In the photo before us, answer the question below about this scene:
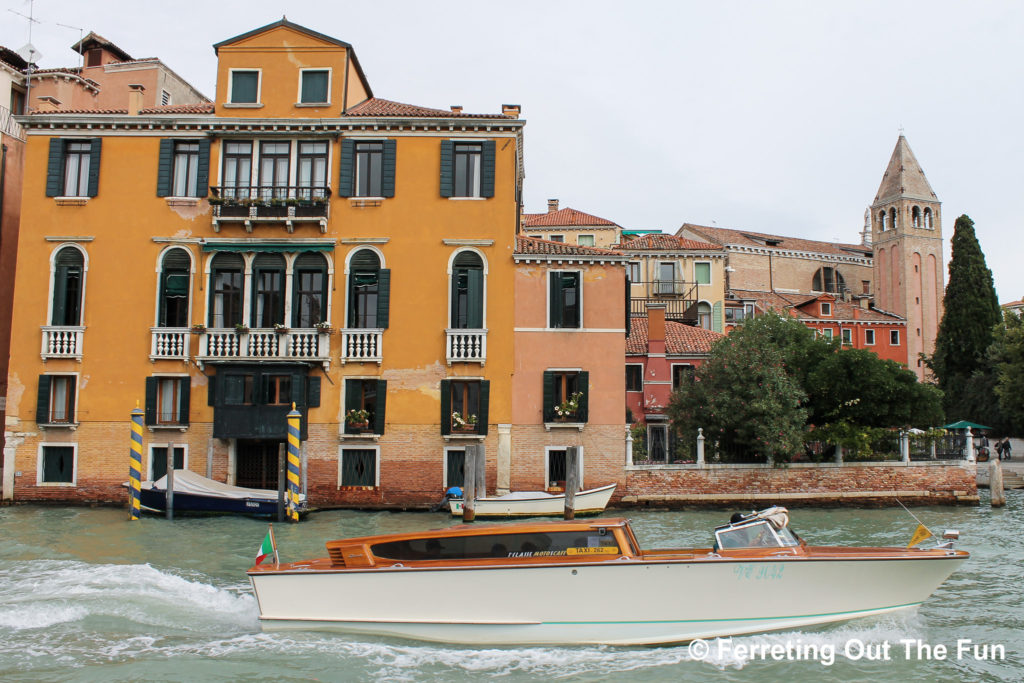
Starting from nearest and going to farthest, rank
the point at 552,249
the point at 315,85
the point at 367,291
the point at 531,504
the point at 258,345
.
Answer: the point at 531,504 → the point at 258,345 → the point at 367,291 → the point at 315,85 → the point at 552,249

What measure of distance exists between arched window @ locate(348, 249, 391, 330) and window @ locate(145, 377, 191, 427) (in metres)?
4.00

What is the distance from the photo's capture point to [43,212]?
18.6 metres

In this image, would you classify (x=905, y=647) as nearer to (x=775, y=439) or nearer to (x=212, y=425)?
(x=775, y=439)

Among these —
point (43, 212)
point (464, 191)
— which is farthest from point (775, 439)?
point (43, 212)

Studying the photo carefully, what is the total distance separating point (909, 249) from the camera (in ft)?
172

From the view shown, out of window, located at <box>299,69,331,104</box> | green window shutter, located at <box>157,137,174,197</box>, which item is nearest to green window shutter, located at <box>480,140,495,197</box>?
window, located at <box>299,69,331,104</box>

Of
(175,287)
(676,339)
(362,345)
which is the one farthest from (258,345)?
(676,339)

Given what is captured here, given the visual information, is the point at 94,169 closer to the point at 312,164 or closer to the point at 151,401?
the point at 312,164

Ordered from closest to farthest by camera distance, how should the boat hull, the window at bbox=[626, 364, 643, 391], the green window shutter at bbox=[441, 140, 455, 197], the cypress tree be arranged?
the boat hull → the green window shutter at bbox=[441, 140, 455, 197] → the window at bbox=[626, 364, 643, 391] → the cypress tree

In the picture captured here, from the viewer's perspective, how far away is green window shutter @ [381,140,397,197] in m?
18.5

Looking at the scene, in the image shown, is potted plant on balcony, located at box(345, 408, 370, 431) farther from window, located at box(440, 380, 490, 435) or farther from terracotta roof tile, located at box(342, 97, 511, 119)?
terracotta roof tile, located at box(342, 97, 511, 119)

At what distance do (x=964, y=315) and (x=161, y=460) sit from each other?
37290 millimetres

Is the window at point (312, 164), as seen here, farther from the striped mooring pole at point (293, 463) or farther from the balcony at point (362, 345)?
the striped mooring pole at point (293, 463)

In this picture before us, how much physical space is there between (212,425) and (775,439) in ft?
42.0
